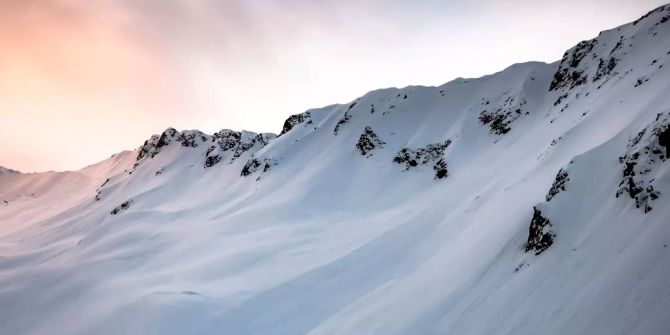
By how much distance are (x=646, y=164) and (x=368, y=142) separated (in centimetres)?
3425

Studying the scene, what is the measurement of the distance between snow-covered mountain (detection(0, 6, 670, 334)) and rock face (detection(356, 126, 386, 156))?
0.26 m

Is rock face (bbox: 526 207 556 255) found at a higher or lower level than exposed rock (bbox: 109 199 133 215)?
lower

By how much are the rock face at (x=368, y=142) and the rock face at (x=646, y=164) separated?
32.4m

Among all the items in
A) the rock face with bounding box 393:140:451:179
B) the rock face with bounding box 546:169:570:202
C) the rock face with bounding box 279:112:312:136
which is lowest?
the rock face with bounding box 546:169:570:202

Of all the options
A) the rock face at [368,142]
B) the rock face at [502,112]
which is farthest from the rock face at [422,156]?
the rock face at [502,112]

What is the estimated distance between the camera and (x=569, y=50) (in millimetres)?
38625

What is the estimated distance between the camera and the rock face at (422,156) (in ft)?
128

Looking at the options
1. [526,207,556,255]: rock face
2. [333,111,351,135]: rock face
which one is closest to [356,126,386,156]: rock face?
[333,111,351,135]: rock face

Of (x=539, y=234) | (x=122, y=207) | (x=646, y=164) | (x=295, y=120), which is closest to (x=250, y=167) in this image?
(x=295, y=120)

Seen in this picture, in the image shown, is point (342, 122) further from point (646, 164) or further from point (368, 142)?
Answer: point (646, 164)

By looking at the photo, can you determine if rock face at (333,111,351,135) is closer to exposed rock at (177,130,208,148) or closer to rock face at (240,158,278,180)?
rock face at (240,158,278,180)

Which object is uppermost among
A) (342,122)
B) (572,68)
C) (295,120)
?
(295,120)

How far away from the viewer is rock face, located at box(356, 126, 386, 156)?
45234 mm

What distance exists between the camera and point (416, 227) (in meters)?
25.7
